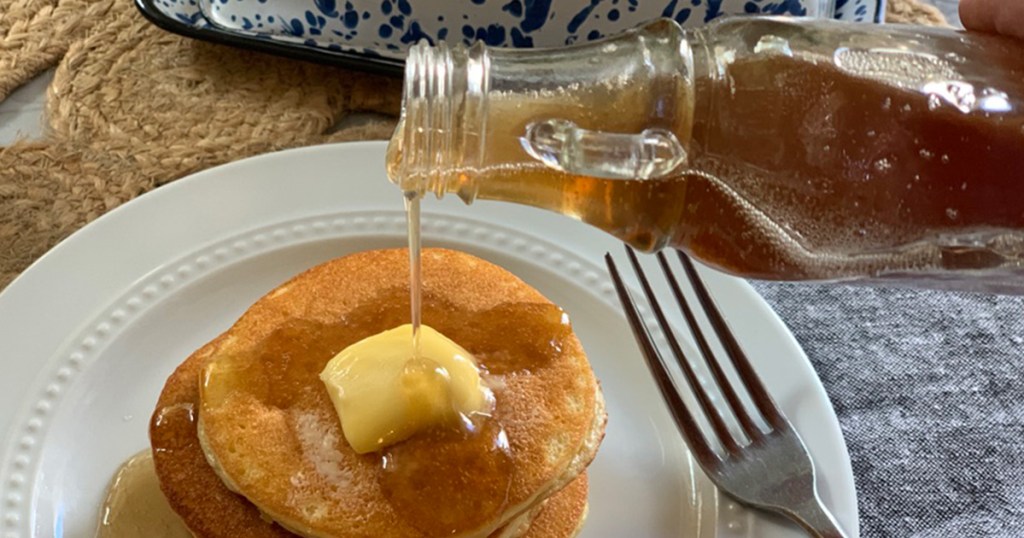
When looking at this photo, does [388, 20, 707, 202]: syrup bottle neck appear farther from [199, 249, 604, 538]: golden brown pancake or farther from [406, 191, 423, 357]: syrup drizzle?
[199, 249, 604, 538]: golden brown pancake

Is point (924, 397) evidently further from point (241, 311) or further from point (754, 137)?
point (241, 311)

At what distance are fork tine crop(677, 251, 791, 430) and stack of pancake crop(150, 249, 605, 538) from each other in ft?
0.60

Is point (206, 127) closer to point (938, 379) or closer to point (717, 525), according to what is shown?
point (717, 525)

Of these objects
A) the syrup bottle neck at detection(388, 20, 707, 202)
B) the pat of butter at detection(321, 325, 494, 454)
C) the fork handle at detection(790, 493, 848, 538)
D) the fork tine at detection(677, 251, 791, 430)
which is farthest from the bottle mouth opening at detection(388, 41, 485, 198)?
the fork handle at detection(790, 493, 848, 538)

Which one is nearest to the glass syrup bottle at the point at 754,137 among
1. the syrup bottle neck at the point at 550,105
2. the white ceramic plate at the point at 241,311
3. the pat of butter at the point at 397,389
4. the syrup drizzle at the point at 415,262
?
the syrup bottle neck at the point at 550,105

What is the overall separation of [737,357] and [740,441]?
0.11m

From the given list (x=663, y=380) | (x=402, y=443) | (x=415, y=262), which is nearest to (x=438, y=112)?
(x=415, y=262)

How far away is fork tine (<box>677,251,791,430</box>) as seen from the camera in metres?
1.09

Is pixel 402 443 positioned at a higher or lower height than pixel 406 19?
lower

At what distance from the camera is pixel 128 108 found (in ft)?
4.83

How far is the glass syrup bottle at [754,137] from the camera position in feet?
2.53

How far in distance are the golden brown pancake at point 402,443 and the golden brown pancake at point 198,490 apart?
0.09 ft

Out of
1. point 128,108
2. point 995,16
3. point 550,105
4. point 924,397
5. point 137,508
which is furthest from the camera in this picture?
point 128,108

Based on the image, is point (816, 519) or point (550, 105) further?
point (816, 519)
